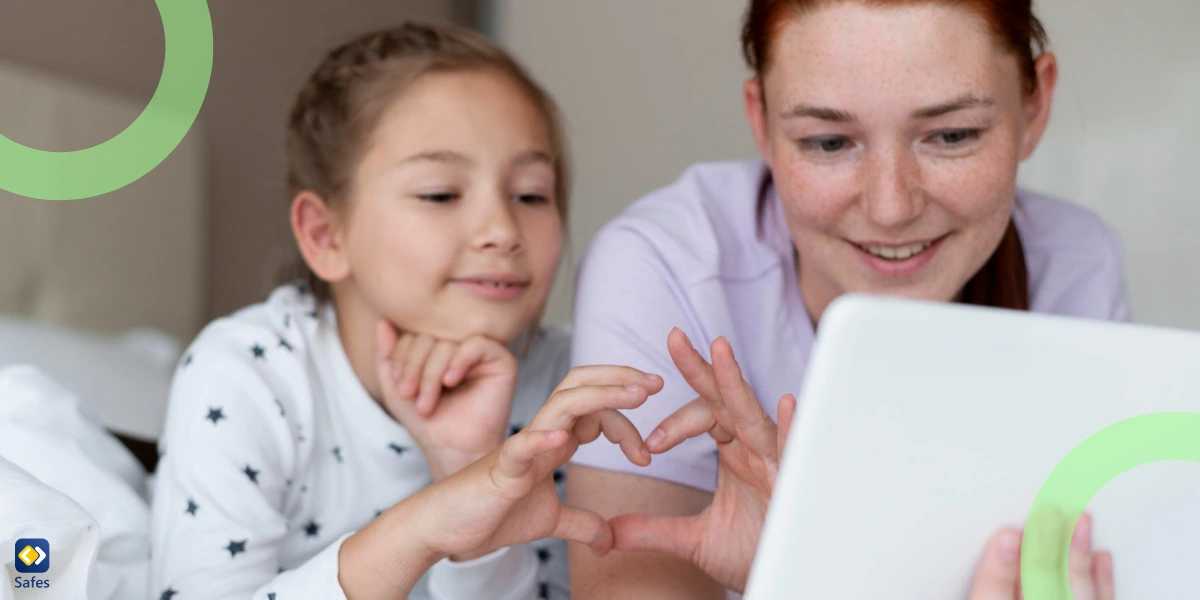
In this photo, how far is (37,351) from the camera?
1282 millimetres

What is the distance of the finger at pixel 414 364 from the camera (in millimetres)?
1197

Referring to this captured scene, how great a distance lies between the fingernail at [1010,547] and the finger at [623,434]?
1.06ft

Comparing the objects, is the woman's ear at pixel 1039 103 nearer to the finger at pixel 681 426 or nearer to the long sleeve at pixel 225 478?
the finger at pixel 681 426

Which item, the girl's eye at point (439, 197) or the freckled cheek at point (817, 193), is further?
the girl's eye at point (439, 197)

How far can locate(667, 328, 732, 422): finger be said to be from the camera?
79 cm

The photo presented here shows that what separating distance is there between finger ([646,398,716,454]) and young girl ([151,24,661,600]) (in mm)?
256

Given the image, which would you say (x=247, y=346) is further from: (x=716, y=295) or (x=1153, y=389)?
(x=1153, y=389)

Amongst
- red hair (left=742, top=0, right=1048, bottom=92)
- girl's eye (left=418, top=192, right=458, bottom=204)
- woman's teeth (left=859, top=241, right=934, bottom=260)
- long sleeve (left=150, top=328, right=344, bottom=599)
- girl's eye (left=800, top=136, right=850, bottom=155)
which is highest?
red hair (left=742, top=0, right=1048, bottom=92)

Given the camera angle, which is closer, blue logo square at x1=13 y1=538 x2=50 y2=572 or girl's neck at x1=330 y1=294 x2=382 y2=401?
blue logo square at x1=13 y1=538 x2=50 y2=572

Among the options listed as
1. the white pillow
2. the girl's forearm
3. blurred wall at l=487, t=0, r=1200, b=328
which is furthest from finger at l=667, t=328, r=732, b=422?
blurred wall at l=487, t=0, r=1200, b=328

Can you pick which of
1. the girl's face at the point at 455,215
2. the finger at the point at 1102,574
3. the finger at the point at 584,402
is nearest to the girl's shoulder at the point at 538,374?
the girl's face at the point at 455,215

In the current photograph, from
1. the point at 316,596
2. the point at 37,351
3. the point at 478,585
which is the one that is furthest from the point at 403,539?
the point at 37,351

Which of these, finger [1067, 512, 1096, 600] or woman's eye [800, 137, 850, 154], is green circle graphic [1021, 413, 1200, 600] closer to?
finger [1067, 512, 1096, 600]

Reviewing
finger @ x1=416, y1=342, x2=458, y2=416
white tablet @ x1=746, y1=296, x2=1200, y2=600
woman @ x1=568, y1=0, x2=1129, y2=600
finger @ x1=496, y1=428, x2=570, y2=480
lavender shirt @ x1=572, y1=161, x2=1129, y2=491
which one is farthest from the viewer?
finger @ x1=416, y1=342, x2=458, y2=416
